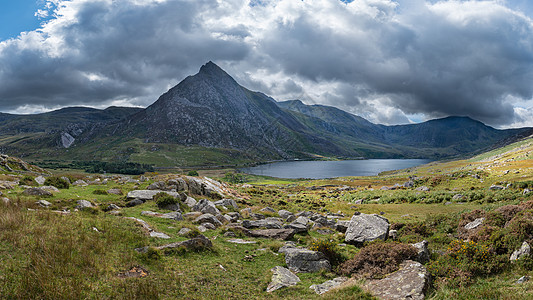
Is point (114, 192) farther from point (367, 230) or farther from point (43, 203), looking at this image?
point (367, 230)

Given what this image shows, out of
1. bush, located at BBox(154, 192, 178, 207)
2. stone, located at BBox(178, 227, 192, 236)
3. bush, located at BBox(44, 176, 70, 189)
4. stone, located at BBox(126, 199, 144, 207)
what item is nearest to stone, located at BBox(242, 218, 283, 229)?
stone, located at BBox(178, 227, 192, 236)

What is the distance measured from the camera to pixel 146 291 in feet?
31.2

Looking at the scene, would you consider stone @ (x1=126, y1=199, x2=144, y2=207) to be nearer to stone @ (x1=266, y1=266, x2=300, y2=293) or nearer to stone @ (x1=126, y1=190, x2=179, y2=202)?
stone @ (x1=126, y1=190, x2=179, y2=202)

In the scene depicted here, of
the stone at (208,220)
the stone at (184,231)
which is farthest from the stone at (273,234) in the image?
the stone at (184,231)

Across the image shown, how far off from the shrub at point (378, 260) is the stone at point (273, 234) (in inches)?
296

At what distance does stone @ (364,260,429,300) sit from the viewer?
435 inches

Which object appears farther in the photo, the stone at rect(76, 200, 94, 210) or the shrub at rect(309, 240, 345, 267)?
the stone at rect(76, 200, 94, 210)

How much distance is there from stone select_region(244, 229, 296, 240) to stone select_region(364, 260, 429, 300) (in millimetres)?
10399

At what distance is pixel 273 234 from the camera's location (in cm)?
2275

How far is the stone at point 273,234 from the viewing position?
2244 centimetres

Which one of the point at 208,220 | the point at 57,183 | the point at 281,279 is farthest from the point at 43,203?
the point at 281,279

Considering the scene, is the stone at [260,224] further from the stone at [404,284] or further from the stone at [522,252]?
the stone at [522,252]

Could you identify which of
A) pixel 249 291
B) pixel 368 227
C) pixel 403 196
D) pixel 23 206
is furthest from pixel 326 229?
pixel 403 196

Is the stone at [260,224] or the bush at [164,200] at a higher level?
the bush at [164,200]
